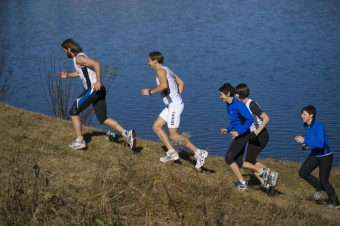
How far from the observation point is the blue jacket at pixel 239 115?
12.3 m

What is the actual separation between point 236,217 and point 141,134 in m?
14.4

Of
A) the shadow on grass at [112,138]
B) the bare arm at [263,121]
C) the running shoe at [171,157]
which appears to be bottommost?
the shadow on grass at [112,138]

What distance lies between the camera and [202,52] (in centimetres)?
3834

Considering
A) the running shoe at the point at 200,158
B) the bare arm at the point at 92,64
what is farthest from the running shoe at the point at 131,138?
the running shoe at the point at 200,158

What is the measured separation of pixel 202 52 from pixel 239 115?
2610cm

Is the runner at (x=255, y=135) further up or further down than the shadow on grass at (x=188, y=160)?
further up

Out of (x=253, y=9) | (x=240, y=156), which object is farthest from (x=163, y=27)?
(x=240, y=156)

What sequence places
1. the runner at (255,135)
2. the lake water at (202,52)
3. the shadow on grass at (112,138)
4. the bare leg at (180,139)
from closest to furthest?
the bare leg at (180,139) < the runner at (255,135) < the shadow on grass at (112,138) < the lake water at (202,52)

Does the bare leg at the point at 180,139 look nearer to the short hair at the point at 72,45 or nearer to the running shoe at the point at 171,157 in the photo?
the running shoe at the point at 171,157

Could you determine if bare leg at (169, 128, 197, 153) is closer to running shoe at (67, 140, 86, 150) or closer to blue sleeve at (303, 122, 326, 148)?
running shoe at (67, 140, 86, 150)

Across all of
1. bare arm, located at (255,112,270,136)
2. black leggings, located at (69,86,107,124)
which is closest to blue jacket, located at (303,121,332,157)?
bare arm, located at (255,112,270,136)

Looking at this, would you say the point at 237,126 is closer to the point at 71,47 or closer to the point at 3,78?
the point at 71,47

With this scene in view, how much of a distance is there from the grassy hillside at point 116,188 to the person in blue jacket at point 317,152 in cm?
31

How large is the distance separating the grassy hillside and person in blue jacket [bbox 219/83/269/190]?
41 centimetres
